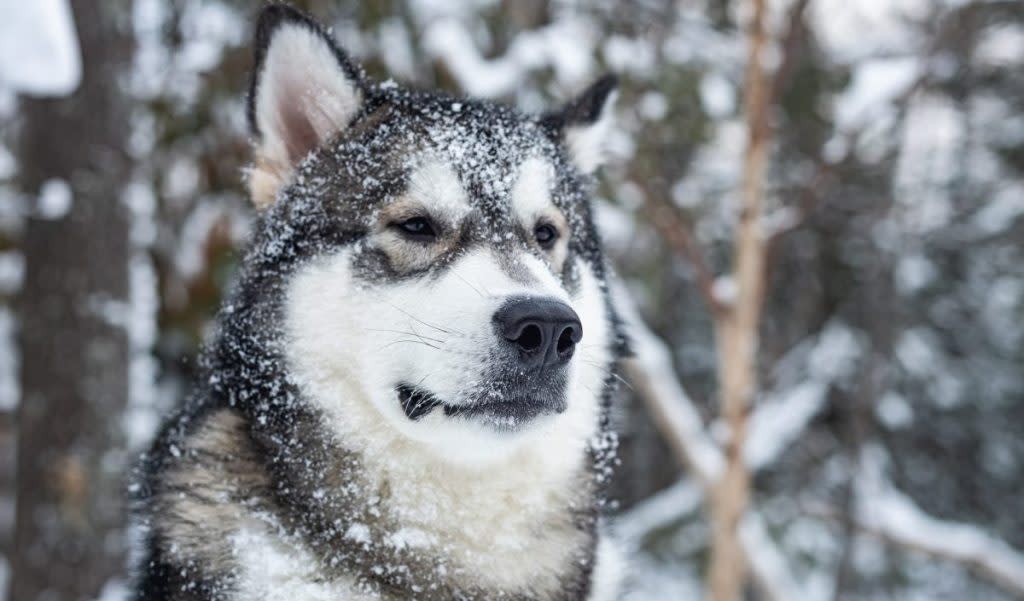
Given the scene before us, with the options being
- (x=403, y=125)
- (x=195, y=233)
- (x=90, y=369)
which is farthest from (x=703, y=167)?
(x=403, y=125)

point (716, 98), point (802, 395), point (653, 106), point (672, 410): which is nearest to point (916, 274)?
point (802, 395)

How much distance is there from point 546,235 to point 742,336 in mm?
1983

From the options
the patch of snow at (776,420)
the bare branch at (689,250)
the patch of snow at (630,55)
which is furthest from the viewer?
the patch of snow at (776,420)

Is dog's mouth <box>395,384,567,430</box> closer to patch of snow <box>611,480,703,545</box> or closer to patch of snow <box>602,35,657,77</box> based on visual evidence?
patch of snow <box>602,35,657,77</box>

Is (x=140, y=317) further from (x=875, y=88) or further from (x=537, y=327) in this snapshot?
(x=875, y=88)

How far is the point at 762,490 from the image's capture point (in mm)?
8812

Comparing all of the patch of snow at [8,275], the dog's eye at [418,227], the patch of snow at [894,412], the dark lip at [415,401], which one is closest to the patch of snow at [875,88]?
the dog's eye at [418,227]

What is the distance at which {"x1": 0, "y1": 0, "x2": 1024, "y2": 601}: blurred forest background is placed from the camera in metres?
4.31

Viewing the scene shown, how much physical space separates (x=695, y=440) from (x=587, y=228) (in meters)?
2.32

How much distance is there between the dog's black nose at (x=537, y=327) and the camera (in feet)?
6.07

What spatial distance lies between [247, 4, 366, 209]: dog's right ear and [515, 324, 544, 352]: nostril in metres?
0.85

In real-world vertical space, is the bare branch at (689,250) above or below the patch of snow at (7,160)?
below

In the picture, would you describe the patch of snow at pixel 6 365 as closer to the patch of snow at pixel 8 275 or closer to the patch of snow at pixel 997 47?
the patch of snow at pixel 8 275

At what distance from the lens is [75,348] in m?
4.57
